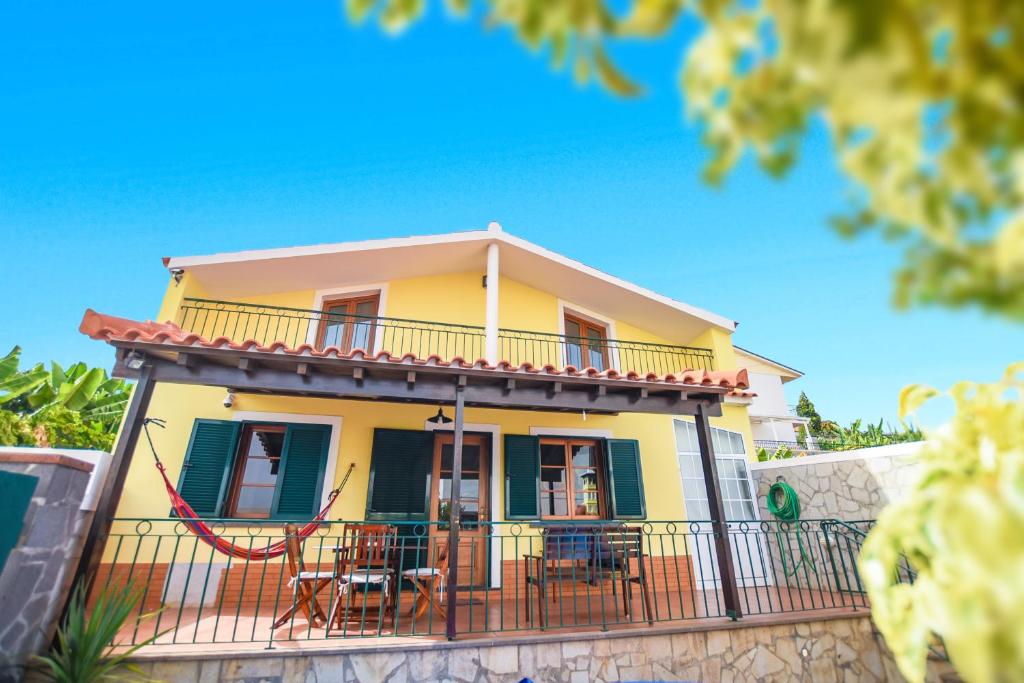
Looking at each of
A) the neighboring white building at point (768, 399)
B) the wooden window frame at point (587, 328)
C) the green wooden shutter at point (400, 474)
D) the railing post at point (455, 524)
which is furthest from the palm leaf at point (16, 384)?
the neighboring white building at point (768, 399)

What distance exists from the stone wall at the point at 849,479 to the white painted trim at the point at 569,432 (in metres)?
3.57

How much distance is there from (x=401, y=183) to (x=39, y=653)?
28.7 feet

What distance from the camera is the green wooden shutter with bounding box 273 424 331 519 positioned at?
669 cm

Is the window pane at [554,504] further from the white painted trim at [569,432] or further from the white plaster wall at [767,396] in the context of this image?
the white plaster wall at [767,396]

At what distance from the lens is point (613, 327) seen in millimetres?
10133

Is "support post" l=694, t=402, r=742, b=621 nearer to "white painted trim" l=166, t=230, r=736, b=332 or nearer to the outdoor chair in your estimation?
the outdoor chair

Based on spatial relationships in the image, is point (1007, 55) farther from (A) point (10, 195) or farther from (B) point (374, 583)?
(A) point (10, 195)

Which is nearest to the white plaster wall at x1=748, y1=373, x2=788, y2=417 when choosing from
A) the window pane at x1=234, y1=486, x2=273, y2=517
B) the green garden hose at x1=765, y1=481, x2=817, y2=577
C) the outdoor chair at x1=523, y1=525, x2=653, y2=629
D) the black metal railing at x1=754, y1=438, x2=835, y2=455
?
the black metal railing at x1=754, y1=438, x2=835, y2=455

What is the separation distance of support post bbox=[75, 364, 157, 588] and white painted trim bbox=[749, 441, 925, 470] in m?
9.25

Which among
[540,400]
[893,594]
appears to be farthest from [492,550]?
[893,594]

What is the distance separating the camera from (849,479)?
290 inches

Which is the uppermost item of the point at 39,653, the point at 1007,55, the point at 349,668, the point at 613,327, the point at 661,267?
the point at 661,267

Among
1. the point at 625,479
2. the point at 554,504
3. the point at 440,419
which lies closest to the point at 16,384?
the point at 440,419

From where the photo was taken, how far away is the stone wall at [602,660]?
12.9ft
